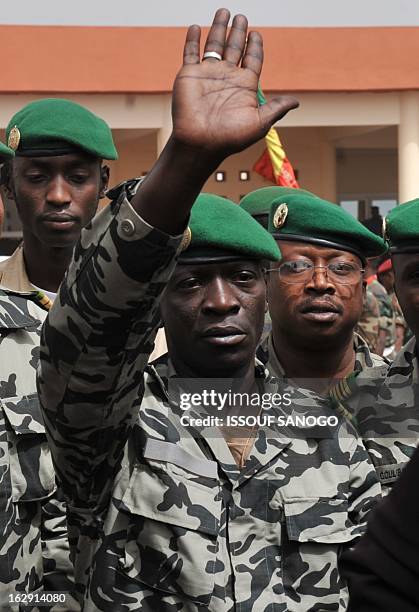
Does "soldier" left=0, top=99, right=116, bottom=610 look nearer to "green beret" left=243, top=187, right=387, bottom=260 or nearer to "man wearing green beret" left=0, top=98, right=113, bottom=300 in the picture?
"man wearing green beret" left=0, top=98, right=113, bottom=300

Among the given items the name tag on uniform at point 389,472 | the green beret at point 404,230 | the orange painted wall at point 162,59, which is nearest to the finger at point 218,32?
the name tag on uniform at point 389,472

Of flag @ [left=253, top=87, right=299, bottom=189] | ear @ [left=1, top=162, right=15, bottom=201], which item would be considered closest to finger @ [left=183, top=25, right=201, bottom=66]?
ear @ [left=1, top=162, right=15, bottom=201]

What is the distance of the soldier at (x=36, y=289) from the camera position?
8.75ft

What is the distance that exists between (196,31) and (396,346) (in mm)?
8081

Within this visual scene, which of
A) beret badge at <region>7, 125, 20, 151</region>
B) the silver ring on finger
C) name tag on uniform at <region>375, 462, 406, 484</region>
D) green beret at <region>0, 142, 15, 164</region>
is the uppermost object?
beret badge at <region>7, 125, 20, 151</region>

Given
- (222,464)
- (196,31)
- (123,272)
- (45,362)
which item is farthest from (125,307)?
(222,464)

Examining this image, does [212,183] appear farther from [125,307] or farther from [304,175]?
[125,307]

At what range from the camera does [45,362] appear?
5.85 ft

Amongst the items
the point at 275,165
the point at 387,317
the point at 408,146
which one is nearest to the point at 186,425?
the point at 387,317

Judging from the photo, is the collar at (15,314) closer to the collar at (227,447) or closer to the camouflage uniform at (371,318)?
the collar at (227,447)

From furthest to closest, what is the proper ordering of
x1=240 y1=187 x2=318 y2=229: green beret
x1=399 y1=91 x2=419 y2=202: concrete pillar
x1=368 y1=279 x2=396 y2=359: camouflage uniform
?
x1=399 y1=91 x2=419 y2=202: concrete pillar → x1=368 y1=279 x2=396 y2=359: camouflage uniform → x1=240 y1=187 x2=318 y2=229: green beret

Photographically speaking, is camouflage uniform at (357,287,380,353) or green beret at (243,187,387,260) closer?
green beret at (243,187,387,260)

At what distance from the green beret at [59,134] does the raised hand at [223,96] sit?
2.00 m

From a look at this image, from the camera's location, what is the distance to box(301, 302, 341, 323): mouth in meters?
3.32
